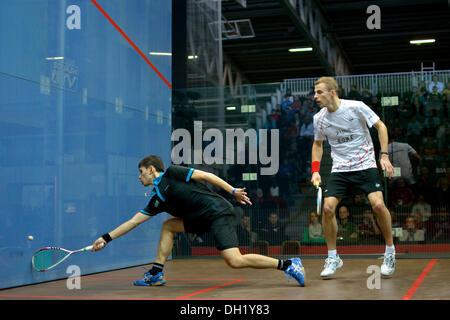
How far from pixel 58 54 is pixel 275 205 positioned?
10.9ft

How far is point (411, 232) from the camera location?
681 cm

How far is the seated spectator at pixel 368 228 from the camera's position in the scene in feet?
22.6

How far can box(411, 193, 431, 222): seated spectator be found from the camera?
679 centimetres

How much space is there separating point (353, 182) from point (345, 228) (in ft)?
8.97

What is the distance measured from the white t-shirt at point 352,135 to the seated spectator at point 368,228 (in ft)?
8.88

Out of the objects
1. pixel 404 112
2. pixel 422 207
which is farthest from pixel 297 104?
pixel 422 207

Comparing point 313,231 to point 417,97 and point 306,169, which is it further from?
point 417,97

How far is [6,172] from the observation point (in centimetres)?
424

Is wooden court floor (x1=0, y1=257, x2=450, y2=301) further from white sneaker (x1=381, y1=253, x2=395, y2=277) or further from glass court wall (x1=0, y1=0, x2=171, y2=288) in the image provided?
glass court wall (x1=0, y1=0, x2=171, y2=288)

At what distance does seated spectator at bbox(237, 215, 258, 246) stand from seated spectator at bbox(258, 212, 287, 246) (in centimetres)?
9

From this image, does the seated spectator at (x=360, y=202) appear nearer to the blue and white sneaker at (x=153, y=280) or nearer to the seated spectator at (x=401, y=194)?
the seated spectator at (x=401, y=194)

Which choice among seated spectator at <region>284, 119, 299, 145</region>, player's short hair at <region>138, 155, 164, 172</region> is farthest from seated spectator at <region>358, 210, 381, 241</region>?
player's short hair at <region>138, 155, 164, 172</region>

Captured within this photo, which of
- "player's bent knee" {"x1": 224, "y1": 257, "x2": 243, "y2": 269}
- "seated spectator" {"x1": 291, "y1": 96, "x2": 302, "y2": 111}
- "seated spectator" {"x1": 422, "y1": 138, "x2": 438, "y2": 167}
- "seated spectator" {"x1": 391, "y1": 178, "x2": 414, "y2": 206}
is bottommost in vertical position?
"player's bent knee" {"x1": 224, "y1": 257, "x2": 243, "y2": 269}

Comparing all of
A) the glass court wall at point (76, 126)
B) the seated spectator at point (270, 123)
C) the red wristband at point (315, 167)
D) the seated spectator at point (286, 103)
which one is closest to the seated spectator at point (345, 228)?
the seated spectator at point (270, 123)
